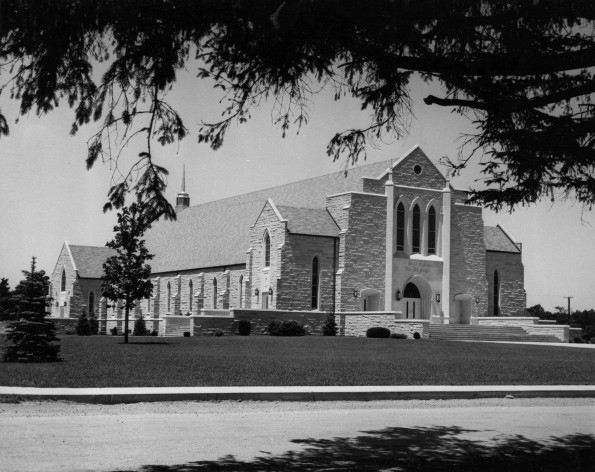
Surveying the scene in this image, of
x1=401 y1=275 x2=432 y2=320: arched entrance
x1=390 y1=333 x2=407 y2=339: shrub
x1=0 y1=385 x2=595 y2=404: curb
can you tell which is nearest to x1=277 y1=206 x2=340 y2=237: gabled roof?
x1=401 y1=275 x2=432 y2=320: arched entrance

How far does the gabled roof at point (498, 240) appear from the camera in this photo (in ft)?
195

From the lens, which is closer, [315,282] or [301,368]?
[301,368]

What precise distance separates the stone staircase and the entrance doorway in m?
3.54

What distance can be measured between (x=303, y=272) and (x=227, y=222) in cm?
1632

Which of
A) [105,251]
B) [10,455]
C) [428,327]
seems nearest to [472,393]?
[10,455]

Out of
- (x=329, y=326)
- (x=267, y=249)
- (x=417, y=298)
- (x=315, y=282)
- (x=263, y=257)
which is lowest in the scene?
(x=329, y=326)

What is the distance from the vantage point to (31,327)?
78.1 feet

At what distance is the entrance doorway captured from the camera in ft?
177

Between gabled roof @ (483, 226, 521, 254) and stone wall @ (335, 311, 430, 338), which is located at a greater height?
gabled roof @ (483, 226, 521, 254)

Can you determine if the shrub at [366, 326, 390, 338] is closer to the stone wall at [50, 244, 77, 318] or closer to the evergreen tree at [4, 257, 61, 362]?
the evergreen tree at [4, 257, 61, 362]

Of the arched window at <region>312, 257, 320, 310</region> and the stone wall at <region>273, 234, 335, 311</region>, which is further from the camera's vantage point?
the arched window at <region>312, 257, 320, 310</region>

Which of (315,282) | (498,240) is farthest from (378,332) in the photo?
(498,240)

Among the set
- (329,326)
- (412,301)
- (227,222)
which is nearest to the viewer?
(329,326)

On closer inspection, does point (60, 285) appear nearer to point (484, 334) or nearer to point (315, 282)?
point (315, 282)
